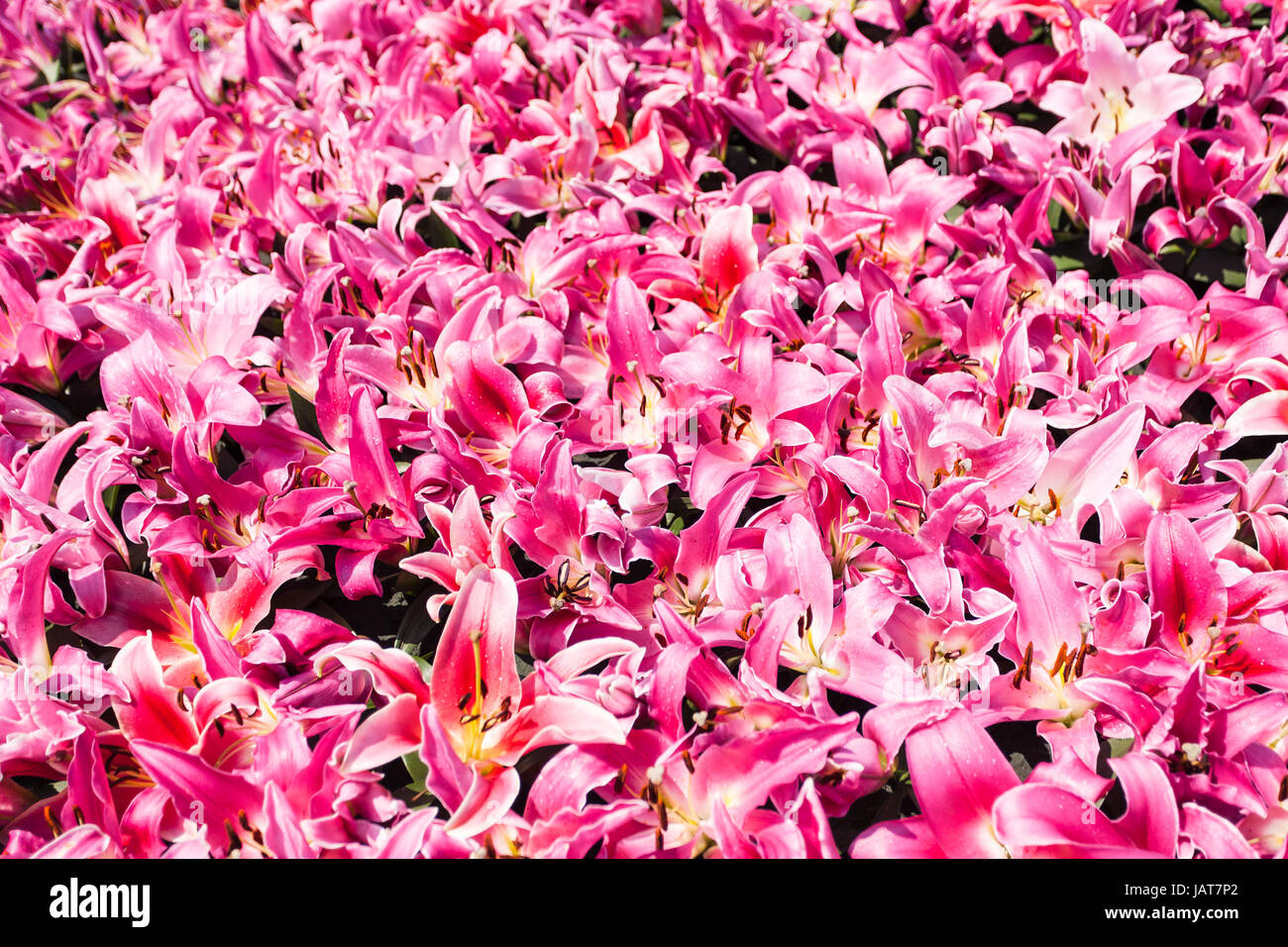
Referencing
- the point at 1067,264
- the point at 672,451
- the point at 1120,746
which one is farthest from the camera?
the point at 1067,264

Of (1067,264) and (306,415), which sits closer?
(306,415)

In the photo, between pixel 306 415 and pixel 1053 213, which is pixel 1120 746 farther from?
pixel 306 415

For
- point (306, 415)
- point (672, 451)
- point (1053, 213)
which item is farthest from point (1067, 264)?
point (306, 415)

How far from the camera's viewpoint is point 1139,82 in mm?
1326

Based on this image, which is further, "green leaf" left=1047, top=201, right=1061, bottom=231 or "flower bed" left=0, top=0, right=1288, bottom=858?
"green leaf" left=1047, top=201, right=1061, bottom=231

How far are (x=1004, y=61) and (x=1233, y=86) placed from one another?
1.00ft

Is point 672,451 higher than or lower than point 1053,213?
lower

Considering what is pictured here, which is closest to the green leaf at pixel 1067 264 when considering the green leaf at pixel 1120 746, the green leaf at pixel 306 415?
the green leaf at pixel 1120 746

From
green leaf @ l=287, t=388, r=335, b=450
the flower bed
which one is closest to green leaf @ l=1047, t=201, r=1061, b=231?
the flower bed

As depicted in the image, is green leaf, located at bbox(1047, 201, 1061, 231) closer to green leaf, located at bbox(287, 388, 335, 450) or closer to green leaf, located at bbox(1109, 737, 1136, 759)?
green leaf, located at bbox(1109, 737, 1136, 759)

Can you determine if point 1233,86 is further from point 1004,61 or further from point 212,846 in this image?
point 212,846

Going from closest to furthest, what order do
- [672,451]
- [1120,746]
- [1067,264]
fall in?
1. [1120,746]
2. [672,451]
3. [1067,264]

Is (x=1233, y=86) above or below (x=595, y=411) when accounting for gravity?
above
